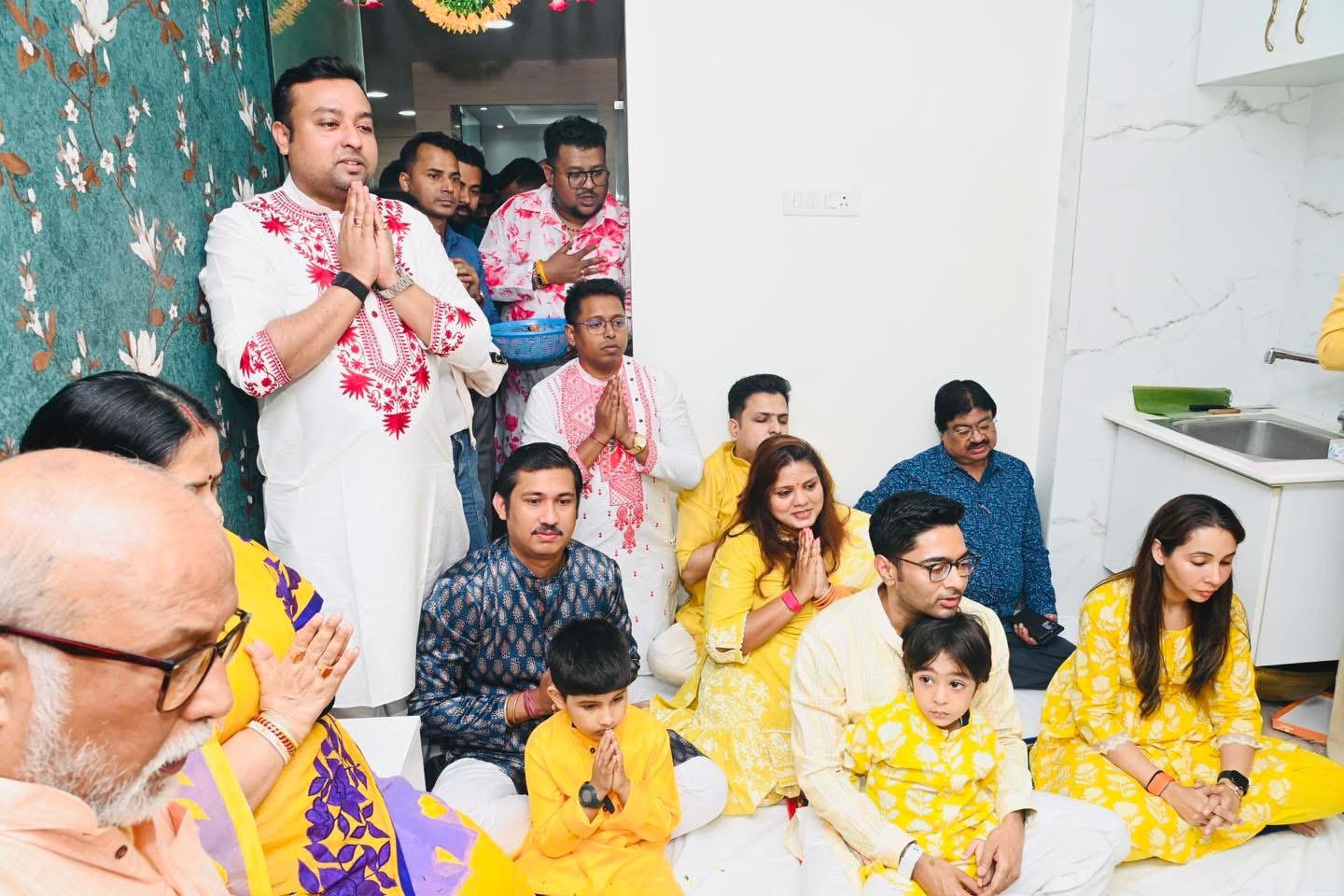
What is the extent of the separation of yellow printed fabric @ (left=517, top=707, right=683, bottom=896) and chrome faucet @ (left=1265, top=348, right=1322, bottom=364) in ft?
7.33

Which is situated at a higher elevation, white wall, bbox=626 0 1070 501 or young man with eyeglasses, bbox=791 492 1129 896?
white wall, bbox=626 0 1070 501

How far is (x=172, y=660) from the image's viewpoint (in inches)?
27.0

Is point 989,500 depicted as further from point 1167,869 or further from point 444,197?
point 444,197

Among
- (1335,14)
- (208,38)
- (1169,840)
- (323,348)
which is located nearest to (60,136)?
(323,348)

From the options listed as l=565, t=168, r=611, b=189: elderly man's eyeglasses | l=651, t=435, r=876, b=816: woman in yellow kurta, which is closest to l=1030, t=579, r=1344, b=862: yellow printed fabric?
l=651, t=435, r=876, b=816: woman in yellow kurta

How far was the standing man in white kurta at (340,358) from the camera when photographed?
6.31ft

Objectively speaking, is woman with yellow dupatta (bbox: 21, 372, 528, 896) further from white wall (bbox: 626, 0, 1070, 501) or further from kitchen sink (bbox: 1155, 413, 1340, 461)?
kitchen sink (bbox: 1155, 413, 1340, 461)

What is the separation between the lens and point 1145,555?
2.12 meters

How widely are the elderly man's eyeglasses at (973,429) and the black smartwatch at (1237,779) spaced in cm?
117

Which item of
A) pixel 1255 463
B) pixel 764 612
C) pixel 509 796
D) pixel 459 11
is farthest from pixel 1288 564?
pixel 459 11

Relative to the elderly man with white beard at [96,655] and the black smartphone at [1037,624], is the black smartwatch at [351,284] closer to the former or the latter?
the elderly man with white beard at [96,655]

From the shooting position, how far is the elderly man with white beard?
0.63m

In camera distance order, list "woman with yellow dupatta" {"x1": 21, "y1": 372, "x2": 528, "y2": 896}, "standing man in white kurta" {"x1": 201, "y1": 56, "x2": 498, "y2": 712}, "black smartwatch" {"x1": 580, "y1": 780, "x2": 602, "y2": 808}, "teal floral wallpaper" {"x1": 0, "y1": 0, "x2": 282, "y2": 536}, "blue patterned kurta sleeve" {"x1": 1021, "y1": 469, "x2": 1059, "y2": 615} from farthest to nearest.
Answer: "blue patterned kurta sleeve" {"x1": 1021, "y1": 469, "x2": 1059, "y2": 615}, "standing man in white kurta" {"x1": 201, "y1": 56, "x2": 498, "y2": 712}, "black smartwatch" {"x1": 580, "y1": 780, "x2": 602, "y2": 808}, "teal floral wallpaper" {"x1": 0, "y1": 0, "x2": 282, "y2": 536}, "woman with yellow dupatta" {"x1": 21, "y1": 372, "x2": 528, "y2": 896}

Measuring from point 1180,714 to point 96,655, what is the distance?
221 centimetres
